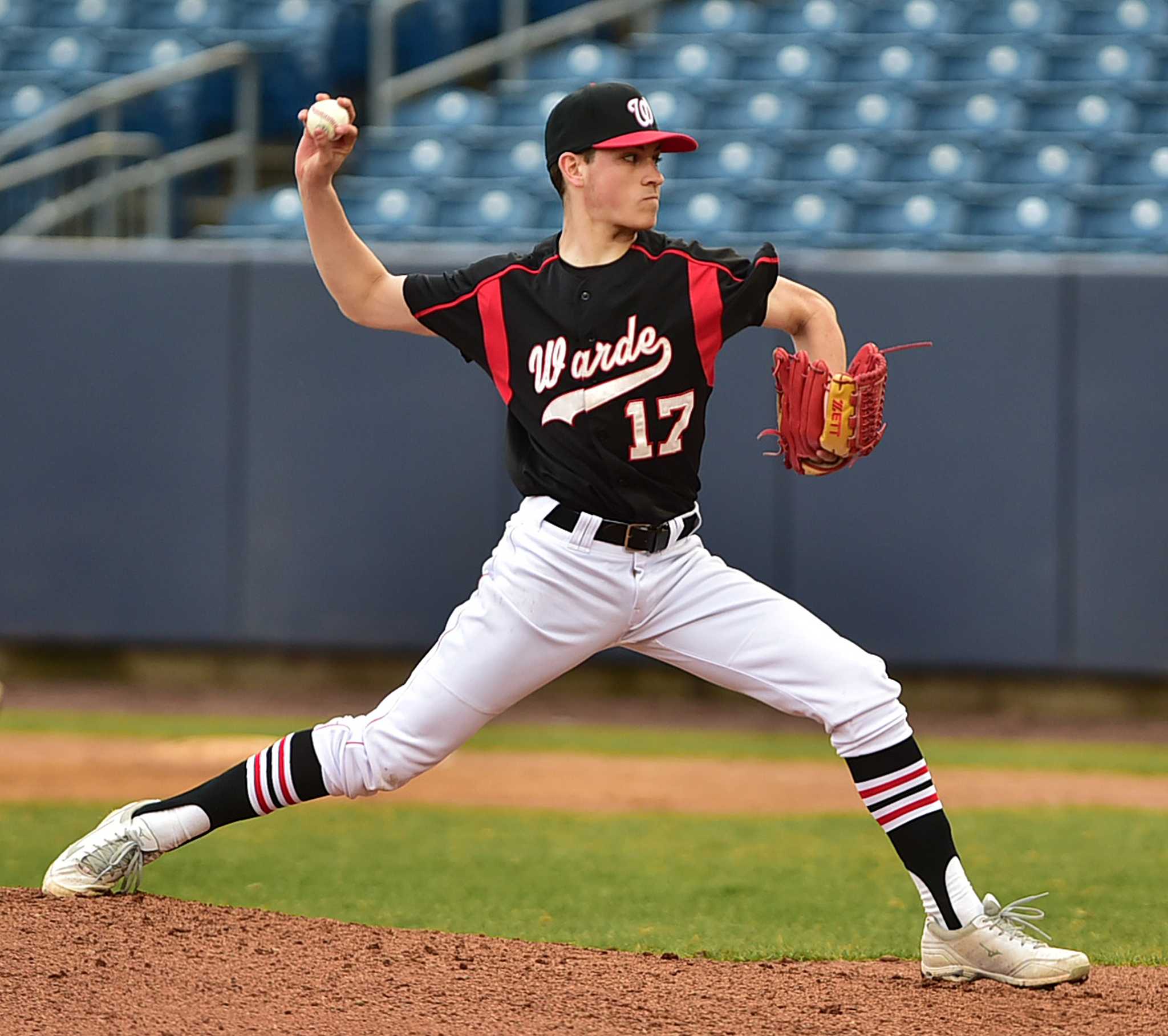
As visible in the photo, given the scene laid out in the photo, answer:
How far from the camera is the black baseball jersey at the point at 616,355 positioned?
381 cm

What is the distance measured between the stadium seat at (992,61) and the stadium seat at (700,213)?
1895 millimetres

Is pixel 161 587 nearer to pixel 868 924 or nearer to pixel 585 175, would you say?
pixel 868 924

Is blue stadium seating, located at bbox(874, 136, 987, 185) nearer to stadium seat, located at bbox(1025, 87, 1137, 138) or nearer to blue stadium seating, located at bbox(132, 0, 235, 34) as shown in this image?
stadium seat, located at bbox(1025, 87, 1137, 138)

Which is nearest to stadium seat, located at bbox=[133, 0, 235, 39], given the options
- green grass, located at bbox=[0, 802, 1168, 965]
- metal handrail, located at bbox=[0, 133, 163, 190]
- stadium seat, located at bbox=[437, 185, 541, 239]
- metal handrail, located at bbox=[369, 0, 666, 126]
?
metal handrail, located at bbox=[369, 0, 666, 126]

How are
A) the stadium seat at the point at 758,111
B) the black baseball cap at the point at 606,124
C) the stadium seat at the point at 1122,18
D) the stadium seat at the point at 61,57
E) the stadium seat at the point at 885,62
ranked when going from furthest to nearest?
1. the stadium seat at the point at 61,57
2. the stadium seat at the point at 1122,18
3. the stadium seat at the point at 885,62
4. the stadium seat at the point at 758,111
5. the black baseball cap at the point at 606,124

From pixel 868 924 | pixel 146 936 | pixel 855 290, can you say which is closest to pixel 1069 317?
pixel 855 290

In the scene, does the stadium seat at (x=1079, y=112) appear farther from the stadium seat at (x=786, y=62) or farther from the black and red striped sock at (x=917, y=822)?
the black and red striped sock at (x=917, y=822)

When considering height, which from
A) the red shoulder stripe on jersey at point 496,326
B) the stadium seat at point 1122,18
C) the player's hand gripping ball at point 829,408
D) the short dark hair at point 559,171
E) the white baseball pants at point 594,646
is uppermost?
the stadium seat at point 1122,18

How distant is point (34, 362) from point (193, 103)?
2.80 metres

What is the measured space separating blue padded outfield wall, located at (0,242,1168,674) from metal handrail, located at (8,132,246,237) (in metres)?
1.10

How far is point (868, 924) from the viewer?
16.0ft

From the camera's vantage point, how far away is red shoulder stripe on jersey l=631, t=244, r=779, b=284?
3.88 metres

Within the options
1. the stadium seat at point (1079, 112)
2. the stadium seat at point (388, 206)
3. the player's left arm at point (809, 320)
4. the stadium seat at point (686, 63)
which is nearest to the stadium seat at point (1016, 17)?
the stadium seat at point (1079, 112)

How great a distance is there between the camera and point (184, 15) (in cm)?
1265
